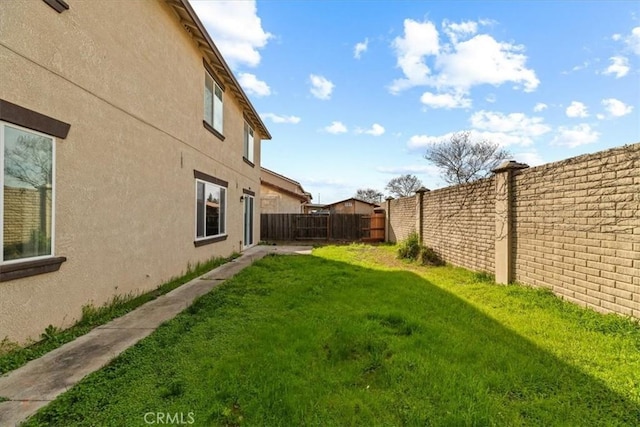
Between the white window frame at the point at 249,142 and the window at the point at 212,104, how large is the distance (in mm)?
3031

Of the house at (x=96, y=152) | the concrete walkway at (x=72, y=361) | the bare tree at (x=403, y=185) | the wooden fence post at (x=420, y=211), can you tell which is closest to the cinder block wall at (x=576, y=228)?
the wooden fence post at (x=420, y=211)

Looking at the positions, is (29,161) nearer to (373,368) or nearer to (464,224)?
(373,368)

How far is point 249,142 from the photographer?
516 inches

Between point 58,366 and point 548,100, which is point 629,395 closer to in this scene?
point 58,366

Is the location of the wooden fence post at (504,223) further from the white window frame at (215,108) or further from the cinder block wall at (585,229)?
the white window frame at (215,108)

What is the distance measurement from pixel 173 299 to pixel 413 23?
10.4m

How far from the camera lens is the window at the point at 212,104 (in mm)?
8250

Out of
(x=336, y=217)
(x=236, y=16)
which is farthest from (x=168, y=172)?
(x=336, y=217)

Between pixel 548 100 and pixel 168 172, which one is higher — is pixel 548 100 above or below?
above

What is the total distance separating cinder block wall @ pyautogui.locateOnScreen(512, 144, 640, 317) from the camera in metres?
3.75

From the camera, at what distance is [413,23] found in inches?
378

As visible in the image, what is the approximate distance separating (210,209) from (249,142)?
5.45 metres

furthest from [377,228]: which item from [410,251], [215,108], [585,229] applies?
[585,229]

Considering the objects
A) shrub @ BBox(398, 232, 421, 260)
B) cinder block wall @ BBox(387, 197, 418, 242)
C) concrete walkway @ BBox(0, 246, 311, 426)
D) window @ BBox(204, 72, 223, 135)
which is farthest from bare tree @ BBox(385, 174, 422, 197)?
concrete walkway @ BBox(0, 246, 311, 426)
